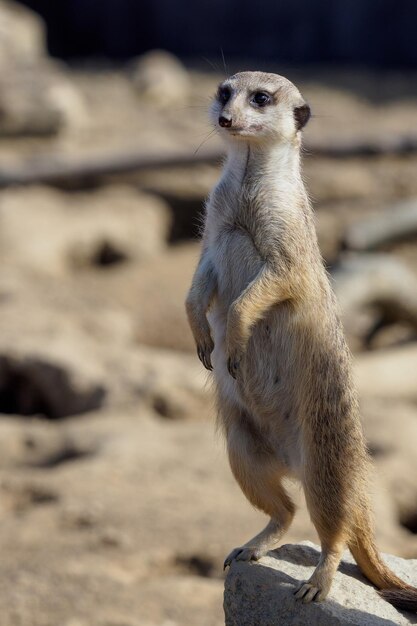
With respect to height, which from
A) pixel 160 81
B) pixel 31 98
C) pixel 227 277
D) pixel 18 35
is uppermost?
pixel 18 35

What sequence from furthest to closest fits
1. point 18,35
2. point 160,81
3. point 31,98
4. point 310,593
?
point 18,35, point 160,81, point 31,98, point 310,593

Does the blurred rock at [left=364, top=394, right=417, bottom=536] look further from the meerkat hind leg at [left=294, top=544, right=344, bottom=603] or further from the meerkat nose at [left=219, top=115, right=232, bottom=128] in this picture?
the meerkat nose at [left=219, top=115, right=232, bottom=128]

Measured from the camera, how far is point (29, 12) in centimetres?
1609

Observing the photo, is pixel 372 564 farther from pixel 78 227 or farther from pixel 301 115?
pixel 78 227

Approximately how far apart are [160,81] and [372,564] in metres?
11.1

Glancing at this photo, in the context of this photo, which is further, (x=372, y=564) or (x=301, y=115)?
(x=301, y=115)

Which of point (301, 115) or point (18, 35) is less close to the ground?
point (18, 35)

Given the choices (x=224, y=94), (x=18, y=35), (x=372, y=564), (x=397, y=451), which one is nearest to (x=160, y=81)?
(x=18, y=35)

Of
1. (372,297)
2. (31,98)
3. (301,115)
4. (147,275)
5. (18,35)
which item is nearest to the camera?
(301,115)

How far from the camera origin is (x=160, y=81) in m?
13.9

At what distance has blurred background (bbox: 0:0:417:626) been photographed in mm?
4867

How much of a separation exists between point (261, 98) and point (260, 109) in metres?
0.04

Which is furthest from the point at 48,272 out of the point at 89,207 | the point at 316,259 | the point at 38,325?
the point at 316,259

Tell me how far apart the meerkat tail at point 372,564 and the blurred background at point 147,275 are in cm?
105
